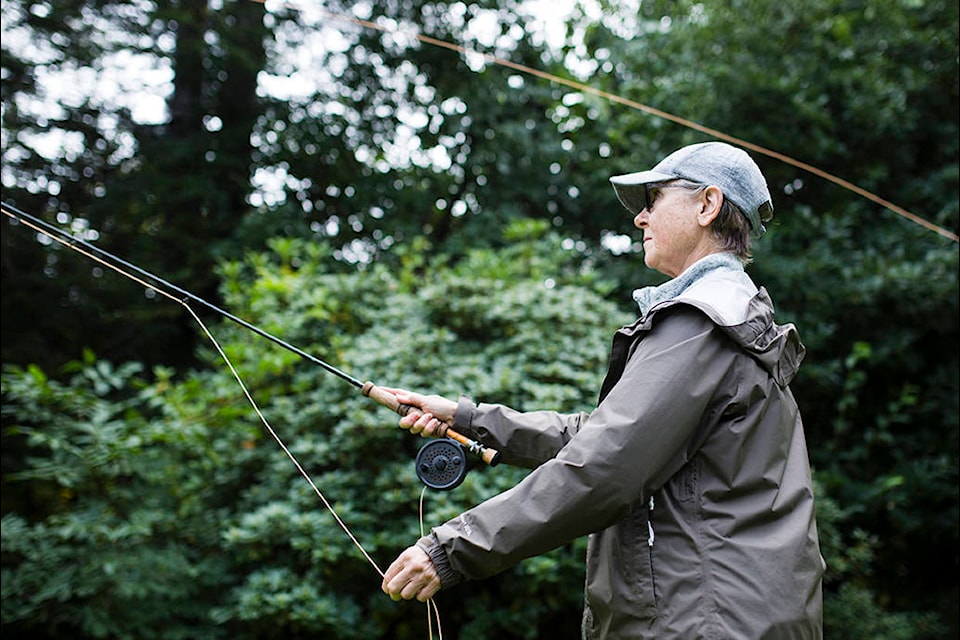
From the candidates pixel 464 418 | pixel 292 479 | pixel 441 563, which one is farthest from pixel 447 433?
pixel 292 479

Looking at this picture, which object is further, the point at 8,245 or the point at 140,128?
the point at 140,128

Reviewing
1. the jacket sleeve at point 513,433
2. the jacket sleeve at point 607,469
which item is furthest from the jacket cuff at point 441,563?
the jacket sleeve at point 513,433

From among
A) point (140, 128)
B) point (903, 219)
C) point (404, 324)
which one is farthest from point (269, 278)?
point (903, 219)

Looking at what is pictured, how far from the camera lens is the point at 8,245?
603cm

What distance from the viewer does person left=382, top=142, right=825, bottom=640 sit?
5.63ft

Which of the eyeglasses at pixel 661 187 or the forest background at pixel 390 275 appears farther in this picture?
the forest background at pixel 390 275

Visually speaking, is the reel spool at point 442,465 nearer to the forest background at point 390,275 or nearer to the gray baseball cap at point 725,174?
the gray baseball cap at point 725,174

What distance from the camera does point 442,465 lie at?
218cm

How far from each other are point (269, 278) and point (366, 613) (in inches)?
75.2

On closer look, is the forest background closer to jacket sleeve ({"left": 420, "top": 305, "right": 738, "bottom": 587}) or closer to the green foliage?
the green foliage

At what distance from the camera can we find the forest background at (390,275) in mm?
4344

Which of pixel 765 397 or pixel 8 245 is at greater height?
pixel 765 397

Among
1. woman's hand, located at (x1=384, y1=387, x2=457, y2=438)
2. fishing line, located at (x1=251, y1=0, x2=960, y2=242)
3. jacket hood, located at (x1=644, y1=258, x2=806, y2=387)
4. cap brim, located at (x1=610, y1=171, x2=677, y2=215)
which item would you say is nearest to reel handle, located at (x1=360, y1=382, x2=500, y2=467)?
woman's hand, located at (x1=384, y1=387, x2=457, y2=438)

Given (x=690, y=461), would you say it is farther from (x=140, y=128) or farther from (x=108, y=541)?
(x=140, y=128)
